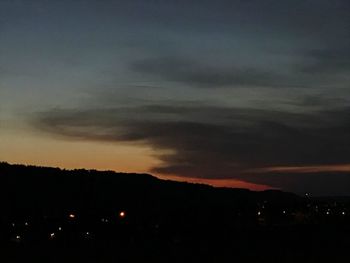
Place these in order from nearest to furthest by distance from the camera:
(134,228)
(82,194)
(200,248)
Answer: (200,248) → (134,228) → (82,194)

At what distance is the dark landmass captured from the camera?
829 inches

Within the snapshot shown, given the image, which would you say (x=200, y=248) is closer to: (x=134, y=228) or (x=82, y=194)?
(x=134, y=228)

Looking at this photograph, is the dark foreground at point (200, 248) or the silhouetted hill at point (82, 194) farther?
the silhouetted hill at point (82, 194)

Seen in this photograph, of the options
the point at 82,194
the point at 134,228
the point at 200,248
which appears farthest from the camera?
the point at 82,194

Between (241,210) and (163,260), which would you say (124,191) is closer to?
(241,210)

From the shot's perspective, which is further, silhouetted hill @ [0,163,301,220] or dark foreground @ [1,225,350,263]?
silhouetted hill @ [0,163,301,220]

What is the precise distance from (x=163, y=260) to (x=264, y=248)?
4.88 m

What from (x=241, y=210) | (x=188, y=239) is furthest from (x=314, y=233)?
(x=241, y=210)

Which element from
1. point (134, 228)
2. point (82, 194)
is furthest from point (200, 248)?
point (82, 194)

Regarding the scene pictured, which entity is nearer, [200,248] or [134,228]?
[200,248]

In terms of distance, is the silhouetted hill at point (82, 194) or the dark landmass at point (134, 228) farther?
the silhouetted hill at point (82, 194)

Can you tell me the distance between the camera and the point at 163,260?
1986 cm

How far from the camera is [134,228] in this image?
33438mm

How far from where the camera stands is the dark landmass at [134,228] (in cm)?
2106
